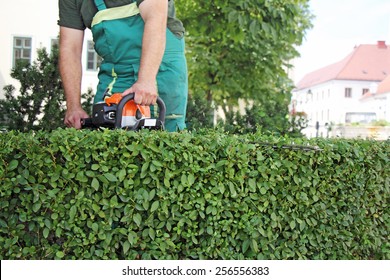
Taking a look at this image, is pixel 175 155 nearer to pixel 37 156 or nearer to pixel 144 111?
pixel 144 111

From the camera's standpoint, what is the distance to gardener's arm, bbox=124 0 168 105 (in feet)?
11.1

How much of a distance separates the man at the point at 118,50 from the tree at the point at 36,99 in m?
2.69

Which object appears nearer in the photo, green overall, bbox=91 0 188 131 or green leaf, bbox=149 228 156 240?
green leaf, bbox=149 228 156 240

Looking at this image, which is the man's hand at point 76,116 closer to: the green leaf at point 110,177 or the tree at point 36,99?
the green leaf at point 110,177

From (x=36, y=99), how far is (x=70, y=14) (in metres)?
2.96

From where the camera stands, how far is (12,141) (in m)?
2.96

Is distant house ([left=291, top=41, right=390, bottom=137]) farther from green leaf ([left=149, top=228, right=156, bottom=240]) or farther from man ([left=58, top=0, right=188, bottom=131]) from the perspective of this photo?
green leaf ([left=149, top=228, right=156, bottom=240])

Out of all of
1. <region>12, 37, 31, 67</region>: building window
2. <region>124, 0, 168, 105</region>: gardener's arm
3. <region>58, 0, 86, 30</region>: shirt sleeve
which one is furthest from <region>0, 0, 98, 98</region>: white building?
<region>124, 0, 168, 105</region>: gardener's arm

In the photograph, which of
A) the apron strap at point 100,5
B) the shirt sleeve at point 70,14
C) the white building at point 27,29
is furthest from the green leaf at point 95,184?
the white building at point 27,29

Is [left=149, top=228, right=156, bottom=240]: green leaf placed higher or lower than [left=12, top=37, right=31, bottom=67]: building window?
lower

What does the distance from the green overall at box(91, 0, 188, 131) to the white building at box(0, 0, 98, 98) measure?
19130 mm

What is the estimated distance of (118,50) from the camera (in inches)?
152

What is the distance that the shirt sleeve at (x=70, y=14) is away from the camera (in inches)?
156

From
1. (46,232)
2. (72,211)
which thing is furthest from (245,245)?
(46,232)
